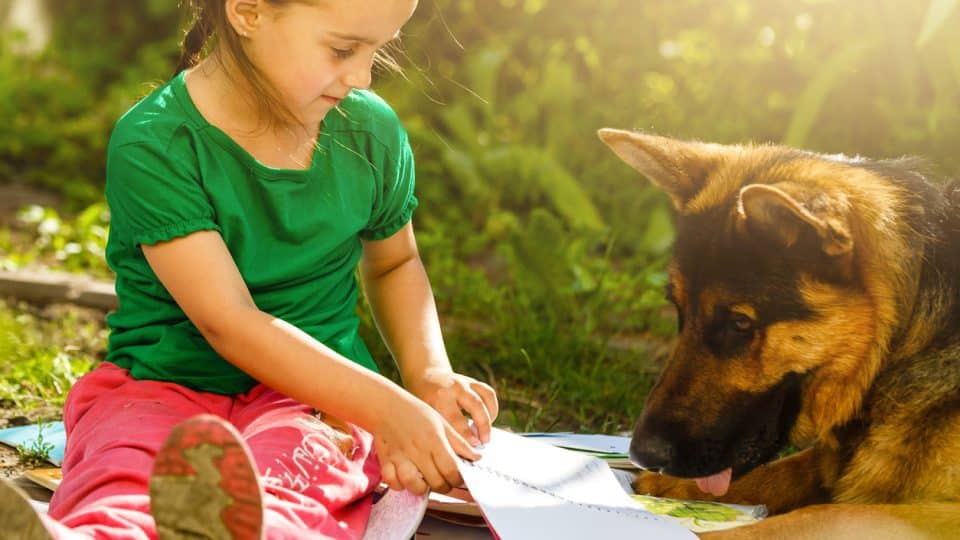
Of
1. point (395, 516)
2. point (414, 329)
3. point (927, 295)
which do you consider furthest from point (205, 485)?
point (927, 295)

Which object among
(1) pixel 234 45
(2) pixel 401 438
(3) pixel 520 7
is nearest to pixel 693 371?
(2) pixel 401 438

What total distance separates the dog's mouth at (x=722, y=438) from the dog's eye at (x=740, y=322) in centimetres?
17

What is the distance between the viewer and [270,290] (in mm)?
3246

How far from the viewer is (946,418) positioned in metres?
3.13

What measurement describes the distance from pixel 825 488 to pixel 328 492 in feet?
4.49

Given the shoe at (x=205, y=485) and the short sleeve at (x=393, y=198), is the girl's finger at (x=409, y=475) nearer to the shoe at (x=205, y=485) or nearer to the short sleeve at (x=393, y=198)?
the shoe at (x=205, y=485)

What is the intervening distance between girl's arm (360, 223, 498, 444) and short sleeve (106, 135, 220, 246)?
677 mm

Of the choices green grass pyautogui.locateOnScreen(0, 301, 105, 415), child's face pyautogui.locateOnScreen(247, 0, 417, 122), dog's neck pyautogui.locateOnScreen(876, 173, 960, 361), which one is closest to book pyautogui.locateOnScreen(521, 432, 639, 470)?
dog's neck pyautogui.locateOnScreen(876, 173, 960, 361)

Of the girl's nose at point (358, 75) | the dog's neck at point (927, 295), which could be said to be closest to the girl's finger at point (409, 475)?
the girl's nose at point (358, 75)

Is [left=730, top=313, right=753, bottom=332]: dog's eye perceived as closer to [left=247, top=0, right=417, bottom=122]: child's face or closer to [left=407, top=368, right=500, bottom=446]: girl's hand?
[left=407, top=368, right=500, bottom=446]: girl's hand

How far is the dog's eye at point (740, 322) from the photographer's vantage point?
317cm

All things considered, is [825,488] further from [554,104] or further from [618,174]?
[554,104]

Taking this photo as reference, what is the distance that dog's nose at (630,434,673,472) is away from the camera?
10.6ft

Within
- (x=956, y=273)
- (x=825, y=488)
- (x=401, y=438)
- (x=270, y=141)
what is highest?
(x=270, y=141)
